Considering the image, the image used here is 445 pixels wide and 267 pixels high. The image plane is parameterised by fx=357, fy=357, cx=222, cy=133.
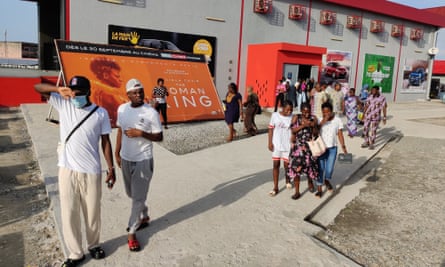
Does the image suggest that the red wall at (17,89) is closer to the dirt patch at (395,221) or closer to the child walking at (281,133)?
the child walking at (281,133)

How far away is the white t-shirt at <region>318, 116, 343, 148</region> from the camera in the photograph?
19.3ft

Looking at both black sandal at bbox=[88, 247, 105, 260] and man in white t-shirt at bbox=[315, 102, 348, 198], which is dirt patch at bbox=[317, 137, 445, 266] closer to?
man in white t-shirt at bbox=[315, 102, 348, 198]

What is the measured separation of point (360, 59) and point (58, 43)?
20407mm

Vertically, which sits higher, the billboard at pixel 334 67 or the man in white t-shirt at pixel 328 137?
the billboard at pixel 334 67

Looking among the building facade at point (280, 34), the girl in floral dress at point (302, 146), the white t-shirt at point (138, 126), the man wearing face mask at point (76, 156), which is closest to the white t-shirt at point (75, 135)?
the man wearing face mask at point (76, 156)

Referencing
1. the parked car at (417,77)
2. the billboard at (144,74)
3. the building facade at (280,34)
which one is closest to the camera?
the billboard at (144,74)

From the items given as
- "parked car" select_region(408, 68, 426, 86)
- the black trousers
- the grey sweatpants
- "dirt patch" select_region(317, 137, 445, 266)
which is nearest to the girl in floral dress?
"dirt patch" select_region(317, 137, 445, 266)

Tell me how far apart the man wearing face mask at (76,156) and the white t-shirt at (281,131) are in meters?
2.85

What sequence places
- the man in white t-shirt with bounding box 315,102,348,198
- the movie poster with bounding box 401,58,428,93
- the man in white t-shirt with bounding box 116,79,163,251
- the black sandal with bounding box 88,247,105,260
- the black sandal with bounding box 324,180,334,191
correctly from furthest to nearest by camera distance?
the movie poster with bounding box 401,58,428,93
the black sandal with bounding box 324,180,334,191
the man in white t-shirt with bounding box 315,102,348,198
the man in white t-shirt with bounding box 116,79,163,251
the black sandal with bounding box 88,247,105,260

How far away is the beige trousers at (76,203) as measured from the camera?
3365mm

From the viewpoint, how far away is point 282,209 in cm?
521

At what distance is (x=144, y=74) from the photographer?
12312mm

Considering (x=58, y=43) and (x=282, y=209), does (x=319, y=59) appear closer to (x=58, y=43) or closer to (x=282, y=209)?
(x=58, y=43)

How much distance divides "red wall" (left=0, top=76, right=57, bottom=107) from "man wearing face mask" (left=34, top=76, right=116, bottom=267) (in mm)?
12853
